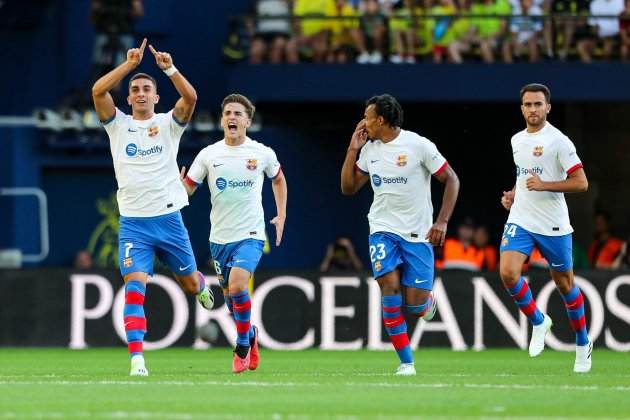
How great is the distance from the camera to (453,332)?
20.1 metres

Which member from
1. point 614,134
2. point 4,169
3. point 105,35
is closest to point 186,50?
point 105,35

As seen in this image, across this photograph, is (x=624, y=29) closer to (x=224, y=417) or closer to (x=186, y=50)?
(x=186, y=50)

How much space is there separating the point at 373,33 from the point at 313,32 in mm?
874

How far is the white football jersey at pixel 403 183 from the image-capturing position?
536 inches

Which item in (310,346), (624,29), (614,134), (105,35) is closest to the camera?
(310,346)

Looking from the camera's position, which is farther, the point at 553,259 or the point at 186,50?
the point at 186,50

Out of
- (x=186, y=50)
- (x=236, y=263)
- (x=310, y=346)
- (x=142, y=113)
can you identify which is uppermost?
(x=186, y=50)

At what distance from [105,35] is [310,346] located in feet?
24.3

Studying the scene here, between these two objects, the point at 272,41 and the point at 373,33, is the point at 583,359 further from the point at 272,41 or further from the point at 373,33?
the point at 272,41

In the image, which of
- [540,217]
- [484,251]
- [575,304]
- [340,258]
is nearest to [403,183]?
[540,217]

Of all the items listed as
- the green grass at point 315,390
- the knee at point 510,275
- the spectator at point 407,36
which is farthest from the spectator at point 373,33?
the knee at point 510,275

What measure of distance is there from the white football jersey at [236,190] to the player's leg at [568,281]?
2.41m

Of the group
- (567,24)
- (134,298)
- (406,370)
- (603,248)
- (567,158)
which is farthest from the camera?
(567,24)

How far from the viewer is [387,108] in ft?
44.3
